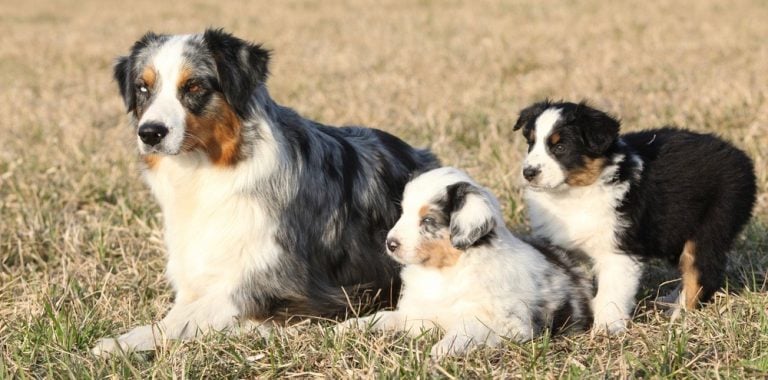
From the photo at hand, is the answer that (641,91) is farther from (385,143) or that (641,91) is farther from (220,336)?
(220,336)

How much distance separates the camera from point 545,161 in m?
5.41

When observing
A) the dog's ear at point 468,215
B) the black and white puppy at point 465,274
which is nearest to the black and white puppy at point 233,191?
the black and white puppy at point 465,274

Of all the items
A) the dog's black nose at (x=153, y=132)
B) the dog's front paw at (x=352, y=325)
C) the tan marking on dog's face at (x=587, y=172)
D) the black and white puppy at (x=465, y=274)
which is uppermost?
the dog's black nose at (x=153, y=132)

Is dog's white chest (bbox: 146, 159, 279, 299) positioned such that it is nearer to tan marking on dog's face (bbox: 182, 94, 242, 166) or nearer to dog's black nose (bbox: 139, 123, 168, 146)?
tan marking on dog's face (bbox: 182, 94, 242, 166)

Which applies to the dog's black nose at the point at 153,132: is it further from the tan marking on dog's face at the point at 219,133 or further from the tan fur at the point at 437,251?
the tan fur at the point at 437,251

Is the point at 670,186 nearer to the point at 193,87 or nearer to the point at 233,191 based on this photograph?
the point at 233,191

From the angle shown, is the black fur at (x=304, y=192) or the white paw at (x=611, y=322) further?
the black fur at (x=304, y=192)

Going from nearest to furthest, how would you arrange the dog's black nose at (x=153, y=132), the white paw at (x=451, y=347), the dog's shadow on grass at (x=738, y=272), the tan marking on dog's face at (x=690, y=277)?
the white paw at (x=451, y=347) → the dog's black nose at (x=153, y=132) → the tan marking on dog's face at (x=690, y=277) → the dog's shadow on grass at (x=738, y=272)

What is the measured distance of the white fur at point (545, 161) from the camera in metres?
5.39

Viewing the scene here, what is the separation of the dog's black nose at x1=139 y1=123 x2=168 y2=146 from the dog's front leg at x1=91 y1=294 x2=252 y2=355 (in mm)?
1004

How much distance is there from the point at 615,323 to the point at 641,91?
7.79 metres

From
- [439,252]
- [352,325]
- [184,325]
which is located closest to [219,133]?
[184,325]

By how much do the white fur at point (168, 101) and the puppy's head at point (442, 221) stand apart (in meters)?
1.28

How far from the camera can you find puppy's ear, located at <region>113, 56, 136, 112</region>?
18.8 feet
